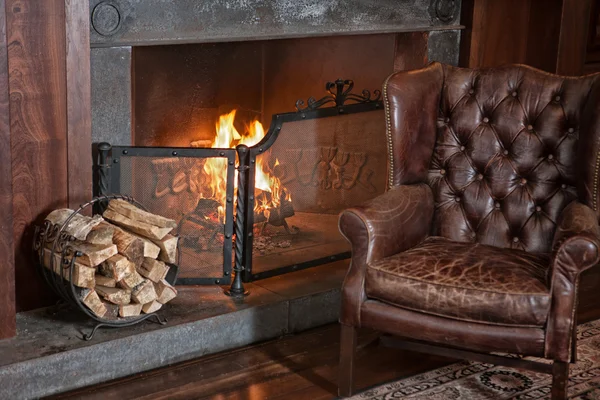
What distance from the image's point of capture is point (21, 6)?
2711mm

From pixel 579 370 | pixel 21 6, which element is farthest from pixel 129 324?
pixel 579 370

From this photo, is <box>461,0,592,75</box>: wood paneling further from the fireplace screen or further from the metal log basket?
the metal log basket

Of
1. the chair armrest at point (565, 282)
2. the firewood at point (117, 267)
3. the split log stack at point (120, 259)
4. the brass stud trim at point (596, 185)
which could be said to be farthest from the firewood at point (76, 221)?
the brass stud trim at point (596, 185)

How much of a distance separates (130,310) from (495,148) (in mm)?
1349

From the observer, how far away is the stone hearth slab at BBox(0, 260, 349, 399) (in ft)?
8.74

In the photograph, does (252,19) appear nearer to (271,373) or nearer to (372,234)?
(372,234)

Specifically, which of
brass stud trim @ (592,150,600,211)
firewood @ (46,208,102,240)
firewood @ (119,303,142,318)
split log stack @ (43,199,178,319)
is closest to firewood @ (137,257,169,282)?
split log stack @ (43,199,178,319)

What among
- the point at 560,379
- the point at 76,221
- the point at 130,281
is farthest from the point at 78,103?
the point at 560,379

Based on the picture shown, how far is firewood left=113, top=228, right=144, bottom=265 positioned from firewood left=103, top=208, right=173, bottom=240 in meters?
0.04

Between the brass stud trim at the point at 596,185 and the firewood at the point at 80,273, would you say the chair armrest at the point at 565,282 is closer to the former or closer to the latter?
the brass stud trim at the point at 596,185

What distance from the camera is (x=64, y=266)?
2719 millimetres

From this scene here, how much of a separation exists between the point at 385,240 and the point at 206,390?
738mm

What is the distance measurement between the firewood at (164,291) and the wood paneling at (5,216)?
A: 46cm

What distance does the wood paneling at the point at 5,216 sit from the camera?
2.57m
